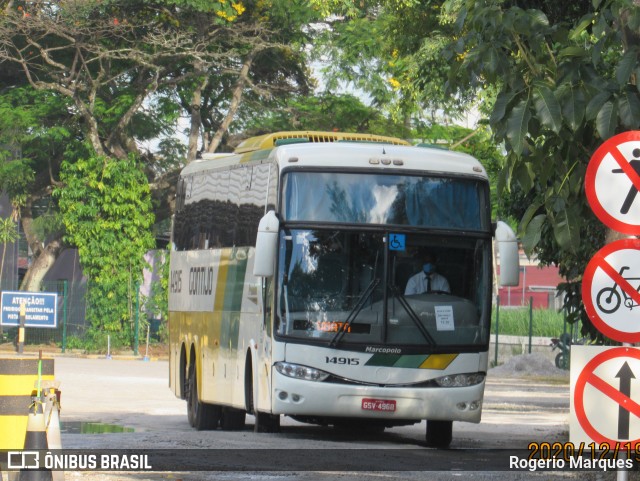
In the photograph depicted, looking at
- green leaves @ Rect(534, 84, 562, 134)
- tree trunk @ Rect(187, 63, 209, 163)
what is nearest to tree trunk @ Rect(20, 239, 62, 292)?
tree trunk @ Rect(187, 63, 209, 163)

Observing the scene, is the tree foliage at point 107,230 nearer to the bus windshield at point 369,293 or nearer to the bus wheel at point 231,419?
the bus wheel at point 231,419

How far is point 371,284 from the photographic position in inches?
648

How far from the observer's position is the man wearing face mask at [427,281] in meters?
16.6

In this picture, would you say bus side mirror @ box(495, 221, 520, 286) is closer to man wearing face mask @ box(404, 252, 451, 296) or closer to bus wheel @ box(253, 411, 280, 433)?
man wearing face mask @ box(404, 252, 451, 296)

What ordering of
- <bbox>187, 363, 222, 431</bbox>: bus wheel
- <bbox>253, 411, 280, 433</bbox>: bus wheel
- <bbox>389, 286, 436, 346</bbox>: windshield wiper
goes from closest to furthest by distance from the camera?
1. <bbox>389, 286, 436, 346</bbox>: windshield wiper
2. <bbox>253, 411, 280, 433</bbox>: bus wheel
3. <bbox>187, 363, 222, 431</bbox>: bus wheel

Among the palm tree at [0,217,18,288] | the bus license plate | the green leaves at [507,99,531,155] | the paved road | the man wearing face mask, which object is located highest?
the palm tree at [0,217,18,288]

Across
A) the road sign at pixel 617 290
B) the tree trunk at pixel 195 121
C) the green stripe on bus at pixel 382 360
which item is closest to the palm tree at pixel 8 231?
the tree trunk at pixel 195 121

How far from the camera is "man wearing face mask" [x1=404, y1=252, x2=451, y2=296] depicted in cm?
1662

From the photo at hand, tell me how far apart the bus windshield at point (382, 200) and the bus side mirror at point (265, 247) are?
39 centimetres

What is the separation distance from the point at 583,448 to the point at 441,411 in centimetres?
761

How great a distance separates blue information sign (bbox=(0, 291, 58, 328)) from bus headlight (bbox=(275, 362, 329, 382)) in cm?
1724

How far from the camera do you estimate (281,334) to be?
16469mm

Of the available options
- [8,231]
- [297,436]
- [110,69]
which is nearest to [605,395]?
[297,436]

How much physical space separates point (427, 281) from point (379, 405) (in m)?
1.53
